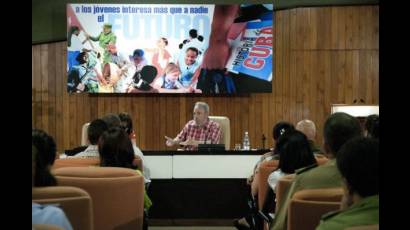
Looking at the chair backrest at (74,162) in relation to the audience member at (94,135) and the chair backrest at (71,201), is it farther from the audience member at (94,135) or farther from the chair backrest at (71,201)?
the chair backrest at (71,201)

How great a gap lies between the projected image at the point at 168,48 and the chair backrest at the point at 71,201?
5.40m

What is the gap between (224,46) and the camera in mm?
7176

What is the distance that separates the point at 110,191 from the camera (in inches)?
95.1

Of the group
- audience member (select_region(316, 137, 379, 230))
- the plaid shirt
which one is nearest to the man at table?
the plaid shirt

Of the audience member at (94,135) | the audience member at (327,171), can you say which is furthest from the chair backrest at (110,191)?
the audience member at (94,135)

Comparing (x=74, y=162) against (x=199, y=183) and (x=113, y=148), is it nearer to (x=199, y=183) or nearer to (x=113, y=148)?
(x=113, y=148)

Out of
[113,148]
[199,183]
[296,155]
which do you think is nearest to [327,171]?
[296,155]

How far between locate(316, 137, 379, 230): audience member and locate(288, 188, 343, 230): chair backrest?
0.26m

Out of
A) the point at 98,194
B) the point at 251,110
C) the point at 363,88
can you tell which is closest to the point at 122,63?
the point at 251,110

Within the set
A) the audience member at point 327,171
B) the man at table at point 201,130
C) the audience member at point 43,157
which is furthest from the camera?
the man at table at point 201,130

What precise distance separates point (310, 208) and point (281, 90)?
5.77 metres

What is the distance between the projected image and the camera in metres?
7.07

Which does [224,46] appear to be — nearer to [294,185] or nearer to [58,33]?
[58,33]

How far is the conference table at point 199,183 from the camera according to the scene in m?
5.11
